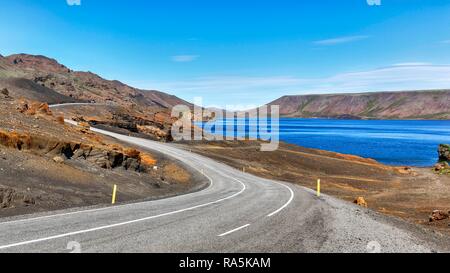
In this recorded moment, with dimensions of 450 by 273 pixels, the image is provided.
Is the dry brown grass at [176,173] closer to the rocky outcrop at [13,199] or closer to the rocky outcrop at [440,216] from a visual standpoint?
the rocky outcrop at [13,199]

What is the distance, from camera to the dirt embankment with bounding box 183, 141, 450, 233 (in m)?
33.1

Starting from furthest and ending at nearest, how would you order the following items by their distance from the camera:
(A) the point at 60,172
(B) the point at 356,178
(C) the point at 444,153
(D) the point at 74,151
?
(C) the point at 444,153 → (B) the point at 356,178 → (D) the point at 74,151 → (A) the point at 60,172

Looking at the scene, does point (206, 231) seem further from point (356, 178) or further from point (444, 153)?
point (444, 153)

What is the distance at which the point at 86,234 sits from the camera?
1173cm

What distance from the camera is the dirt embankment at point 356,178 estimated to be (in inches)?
1304

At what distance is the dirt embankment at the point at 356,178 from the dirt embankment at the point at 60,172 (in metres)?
15.1

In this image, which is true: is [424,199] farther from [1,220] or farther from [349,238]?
[1,220]

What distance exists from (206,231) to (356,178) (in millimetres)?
44624

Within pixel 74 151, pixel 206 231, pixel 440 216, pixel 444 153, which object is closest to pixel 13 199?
Result: pixel 206 231

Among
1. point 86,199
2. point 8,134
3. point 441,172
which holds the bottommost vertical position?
point 441,172

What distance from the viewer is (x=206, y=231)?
42.1 feet

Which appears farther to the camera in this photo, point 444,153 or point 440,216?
point 444,153
